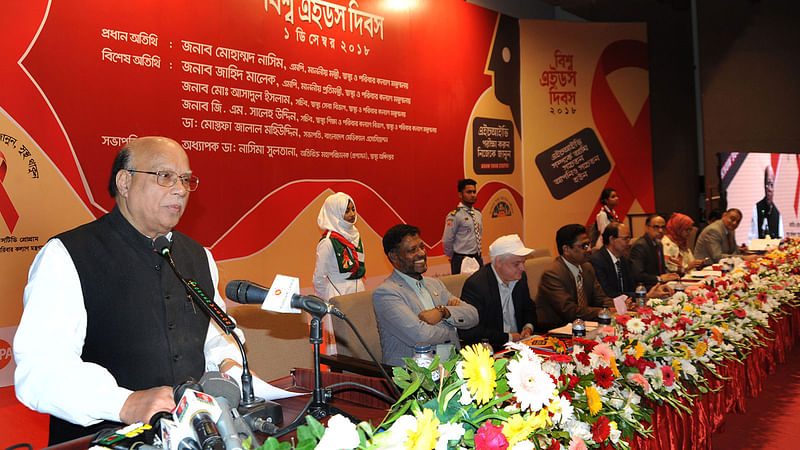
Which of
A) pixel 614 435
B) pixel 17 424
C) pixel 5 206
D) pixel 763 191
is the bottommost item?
pixel 17 424

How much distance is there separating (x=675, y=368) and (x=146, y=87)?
3892 mm

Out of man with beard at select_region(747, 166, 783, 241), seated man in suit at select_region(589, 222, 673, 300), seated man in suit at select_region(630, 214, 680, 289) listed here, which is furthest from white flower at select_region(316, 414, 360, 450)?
man with beard at select_region(747, 166, 783, 241)

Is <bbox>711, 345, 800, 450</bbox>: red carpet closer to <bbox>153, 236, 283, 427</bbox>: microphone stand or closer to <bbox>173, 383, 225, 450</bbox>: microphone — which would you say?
<bbox>153, 236, 283, 427</bbox>: microphone stand

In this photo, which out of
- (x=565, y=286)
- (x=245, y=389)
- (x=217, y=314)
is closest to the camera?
(x=217, y=314)

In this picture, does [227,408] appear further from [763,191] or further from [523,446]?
[763,191]

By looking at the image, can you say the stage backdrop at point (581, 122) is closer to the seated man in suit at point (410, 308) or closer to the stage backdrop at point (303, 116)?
the stage backdrop at point (303, 116)

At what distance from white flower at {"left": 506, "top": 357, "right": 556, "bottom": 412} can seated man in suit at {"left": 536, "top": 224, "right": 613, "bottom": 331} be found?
9.40 ft

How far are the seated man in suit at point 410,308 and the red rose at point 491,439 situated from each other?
195 centimetres

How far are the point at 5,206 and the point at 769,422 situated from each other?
4621mm

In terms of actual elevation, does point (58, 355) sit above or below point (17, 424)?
above

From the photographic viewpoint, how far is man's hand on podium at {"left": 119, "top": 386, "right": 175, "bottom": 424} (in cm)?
143

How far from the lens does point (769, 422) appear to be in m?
3.80

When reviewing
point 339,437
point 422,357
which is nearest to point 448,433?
point 339,437

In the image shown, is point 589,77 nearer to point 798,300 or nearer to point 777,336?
point 798,300
